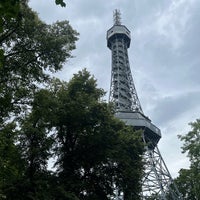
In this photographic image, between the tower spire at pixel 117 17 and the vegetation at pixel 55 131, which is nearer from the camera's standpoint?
the vegetation at pixel 55 131

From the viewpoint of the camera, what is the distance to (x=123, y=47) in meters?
80.4

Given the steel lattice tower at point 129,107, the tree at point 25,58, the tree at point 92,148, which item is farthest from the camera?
the steel lattice tower at point 129,107

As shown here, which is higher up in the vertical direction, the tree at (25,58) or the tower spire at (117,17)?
the tower spire at (117,17)

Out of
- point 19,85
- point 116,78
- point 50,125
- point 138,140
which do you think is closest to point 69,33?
point 19,85

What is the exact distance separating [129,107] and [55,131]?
48.6 metres

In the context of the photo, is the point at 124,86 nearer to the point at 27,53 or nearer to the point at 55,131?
the point at 55,131

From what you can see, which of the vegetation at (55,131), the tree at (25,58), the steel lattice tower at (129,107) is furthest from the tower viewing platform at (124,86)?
the tree at (25,58)

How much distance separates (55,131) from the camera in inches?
860

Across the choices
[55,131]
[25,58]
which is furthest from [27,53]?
[55,131]

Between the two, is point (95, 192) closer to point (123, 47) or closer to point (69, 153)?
point (69, 153)

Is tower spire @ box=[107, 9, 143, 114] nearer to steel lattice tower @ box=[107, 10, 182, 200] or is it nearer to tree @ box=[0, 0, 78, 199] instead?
steel lattice tower @ box=[107, 10, 182, 200]

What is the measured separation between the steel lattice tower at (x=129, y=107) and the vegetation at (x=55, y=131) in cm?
2091

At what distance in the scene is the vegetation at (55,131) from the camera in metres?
15.0

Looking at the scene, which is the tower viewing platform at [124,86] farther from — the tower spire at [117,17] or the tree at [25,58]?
the tree at [25,58]
